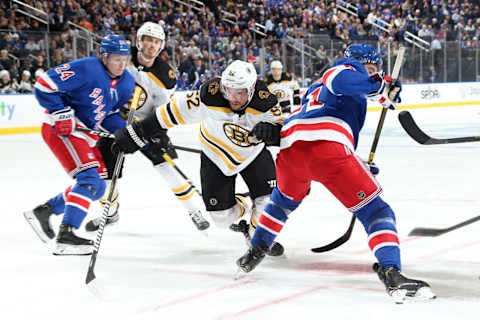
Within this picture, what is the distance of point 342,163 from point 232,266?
2.98 feet

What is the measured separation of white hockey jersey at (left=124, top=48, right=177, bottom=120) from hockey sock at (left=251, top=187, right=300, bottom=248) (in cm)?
166

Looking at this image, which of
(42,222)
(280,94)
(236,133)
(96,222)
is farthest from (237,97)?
(280,94)

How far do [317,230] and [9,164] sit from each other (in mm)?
4514

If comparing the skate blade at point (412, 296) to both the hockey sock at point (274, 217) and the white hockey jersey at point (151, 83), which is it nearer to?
the hockey sock at point (274, 217)

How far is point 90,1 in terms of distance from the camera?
13828 mm

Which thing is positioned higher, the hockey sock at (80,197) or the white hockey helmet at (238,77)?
the white hockey helmet at (238,77)

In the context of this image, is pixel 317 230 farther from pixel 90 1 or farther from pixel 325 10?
pixel 325 10

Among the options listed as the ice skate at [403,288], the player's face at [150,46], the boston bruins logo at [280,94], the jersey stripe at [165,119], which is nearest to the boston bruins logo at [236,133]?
the jersey stripe at [165,119]

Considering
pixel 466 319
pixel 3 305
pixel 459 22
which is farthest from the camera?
pixel 459 22

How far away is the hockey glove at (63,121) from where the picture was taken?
12.0ft

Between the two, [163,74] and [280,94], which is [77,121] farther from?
[280,94]

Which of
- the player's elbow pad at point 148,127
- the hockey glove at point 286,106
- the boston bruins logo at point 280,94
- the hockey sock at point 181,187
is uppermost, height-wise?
the player's elbow pad at point 148,127

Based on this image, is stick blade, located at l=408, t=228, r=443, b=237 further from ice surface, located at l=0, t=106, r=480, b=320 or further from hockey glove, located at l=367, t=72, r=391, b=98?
hockey glove, located at l=367, t=72, r=391, b=98

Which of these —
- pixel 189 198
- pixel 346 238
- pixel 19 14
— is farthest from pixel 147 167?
pixel 19 14
